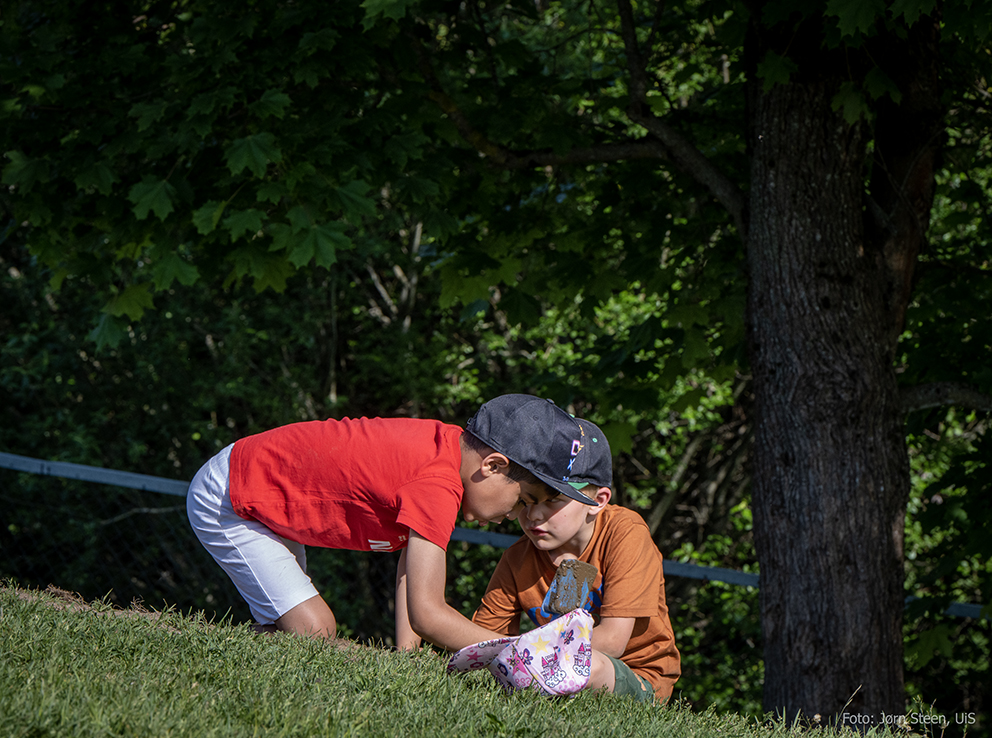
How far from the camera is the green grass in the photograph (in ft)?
6.56

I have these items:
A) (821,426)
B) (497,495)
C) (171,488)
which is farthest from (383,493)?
(171,488)

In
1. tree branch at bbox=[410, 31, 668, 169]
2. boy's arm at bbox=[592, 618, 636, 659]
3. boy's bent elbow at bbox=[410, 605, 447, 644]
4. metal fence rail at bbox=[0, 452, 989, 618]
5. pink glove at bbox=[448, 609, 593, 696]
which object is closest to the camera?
pink glove at bbox=[448, 609, 593, 696]

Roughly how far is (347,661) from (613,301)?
20.5 feet

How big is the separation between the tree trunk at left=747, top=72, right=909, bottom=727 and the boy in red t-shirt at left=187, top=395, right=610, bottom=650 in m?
1.47

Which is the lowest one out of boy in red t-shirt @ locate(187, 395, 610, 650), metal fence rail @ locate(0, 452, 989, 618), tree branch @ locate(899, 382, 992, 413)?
metal fence rail @ locate(0, 452, 989, 618)

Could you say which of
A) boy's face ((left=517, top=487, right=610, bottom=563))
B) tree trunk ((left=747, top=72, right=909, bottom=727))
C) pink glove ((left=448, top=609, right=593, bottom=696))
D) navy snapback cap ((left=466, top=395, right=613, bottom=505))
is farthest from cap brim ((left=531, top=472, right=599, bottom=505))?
tree trunk ((left=747, top=72, right=909, bottom=727))

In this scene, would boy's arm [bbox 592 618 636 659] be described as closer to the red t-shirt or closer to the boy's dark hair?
the boy's dark hair

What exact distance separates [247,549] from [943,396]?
11.1 feet

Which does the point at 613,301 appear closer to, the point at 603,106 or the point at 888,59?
the point at 603,106

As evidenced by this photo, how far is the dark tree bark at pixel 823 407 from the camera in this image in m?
4.09

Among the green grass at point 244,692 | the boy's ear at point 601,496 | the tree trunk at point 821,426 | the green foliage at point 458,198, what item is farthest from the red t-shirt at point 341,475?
the tree trunk at point 821,426

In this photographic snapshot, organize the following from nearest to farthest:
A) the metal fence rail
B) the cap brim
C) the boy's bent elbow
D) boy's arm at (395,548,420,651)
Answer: the boy's bent elbow < the cap brim < boy's arm at (395,548,420,651) < the metal fence rail

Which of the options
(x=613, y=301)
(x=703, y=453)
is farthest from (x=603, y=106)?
(x=703, y=453)

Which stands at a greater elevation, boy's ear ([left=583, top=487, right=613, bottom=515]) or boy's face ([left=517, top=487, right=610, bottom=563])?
boy's ear ([left=583, top=487, right=613, bottom=515])
